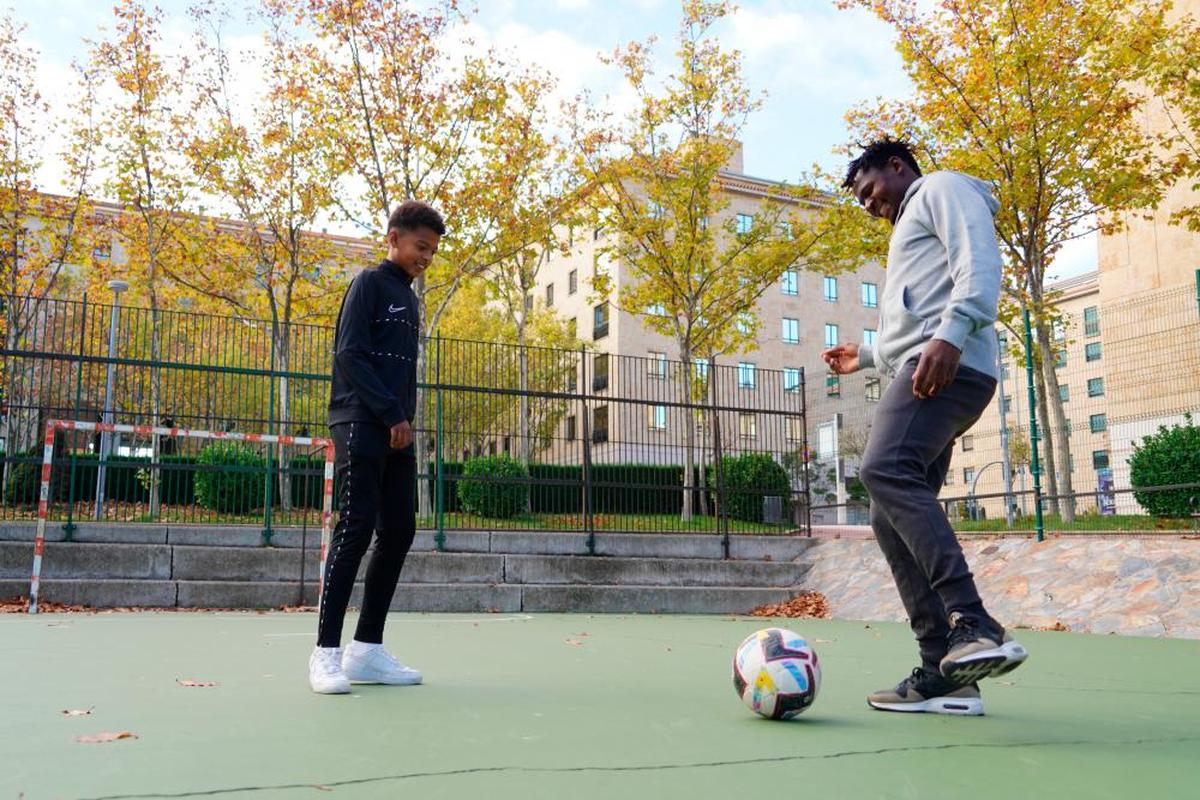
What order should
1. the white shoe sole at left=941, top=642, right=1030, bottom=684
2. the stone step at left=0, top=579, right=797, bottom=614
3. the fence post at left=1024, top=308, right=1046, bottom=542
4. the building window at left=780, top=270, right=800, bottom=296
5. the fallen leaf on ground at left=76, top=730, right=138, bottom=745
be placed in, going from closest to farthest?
the fallen leaf on ground at left=76, top=730, right=138, bottom=745 → the white shoe sole at left=941, top=642, right=1030, bottom=684 → the stone step at left=0, top=579, right=797, bottom=614 → the fence post at left=1024, top=308, right=1046, bottom=542 → the building window at left=780, top=270, right=800, bottom=296

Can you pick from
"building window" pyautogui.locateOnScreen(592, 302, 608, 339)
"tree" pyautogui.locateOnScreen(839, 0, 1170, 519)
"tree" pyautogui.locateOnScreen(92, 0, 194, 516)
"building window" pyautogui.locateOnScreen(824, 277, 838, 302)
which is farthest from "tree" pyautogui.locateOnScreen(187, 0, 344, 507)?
"building window" pyautogui.locateOnScreen(824, 277, 838, 302)

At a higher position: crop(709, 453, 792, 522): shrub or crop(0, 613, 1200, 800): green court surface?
crop(709, 453, 792, 522): shrub

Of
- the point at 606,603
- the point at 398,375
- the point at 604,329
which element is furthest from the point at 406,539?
the point at 604,329

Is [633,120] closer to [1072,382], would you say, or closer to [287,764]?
[1072,382]

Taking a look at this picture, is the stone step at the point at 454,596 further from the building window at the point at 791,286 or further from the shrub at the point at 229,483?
the building window at the point at 791,286

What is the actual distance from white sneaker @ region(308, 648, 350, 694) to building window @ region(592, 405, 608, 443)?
9.08 meters

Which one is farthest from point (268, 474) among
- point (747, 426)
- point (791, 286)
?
point (791, 286)

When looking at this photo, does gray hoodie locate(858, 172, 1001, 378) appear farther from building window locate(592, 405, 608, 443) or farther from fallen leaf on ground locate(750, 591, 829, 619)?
building window locate(592, 405, 608, 443)

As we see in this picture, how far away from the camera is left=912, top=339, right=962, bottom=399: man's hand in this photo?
9.93 feet

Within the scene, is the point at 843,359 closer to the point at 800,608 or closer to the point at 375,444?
the point at 375,444

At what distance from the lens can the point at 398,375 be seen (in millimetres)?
4059

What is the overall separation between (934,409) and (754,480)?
34.4 ft

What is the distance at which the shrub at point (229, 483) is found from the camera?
11234 mm

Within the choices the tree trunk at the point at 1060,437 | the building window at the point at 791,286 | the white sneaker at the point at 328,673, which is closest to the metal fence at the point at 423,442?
the tree trunk at the point at 1060,437
